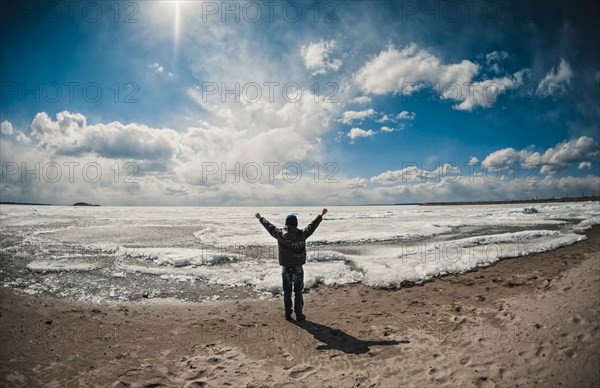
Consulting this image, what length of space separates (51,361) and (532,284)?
36.3ft

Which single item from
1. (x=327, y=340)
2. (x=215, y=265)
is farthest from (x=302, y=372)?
(x=215, y=265)

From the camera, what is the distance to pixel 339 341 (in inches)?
206

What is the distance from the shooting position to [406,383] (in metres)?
3.97

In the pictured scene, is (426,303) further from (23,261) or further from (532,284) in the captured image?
(23,261)

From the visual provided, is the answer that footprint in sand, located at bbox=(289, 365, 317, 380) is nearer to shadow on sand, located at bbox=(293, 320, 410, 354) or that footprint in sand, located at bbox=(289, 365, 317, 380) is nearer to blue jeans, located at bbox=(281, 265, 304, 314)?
shadow on sand, located at bbox=(293, 320, 410, 354)

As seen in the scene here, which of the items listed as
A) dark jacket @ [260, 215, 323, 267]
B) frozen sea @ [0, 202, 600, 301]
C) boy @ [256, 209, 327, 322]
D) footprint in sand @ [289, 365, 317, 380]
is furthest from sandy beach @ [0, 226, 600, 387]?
dark jacket @ [260, 215, 323, 267]

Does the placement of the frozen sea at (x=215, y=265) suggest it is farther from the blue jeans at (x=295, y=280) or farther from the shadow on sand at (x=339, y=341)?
the shadow on sand at (x=339, y=341)

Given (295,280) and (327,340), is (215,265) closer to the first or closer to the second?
(295,280)

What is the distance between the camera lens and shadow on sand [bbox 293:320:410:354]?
4940 millimetres

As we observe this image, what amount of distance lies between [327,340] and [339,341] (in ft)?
0.76

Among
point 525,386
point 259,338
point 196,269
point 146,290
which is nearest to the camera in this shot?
point 525,386

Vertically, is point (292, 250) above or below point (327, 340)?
above

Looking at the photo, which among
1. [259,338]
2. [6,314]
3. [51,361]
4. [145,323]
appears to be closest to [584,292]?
[259,338]

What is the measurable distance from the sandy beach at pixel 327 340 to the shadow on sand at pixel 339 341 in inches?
1.2
